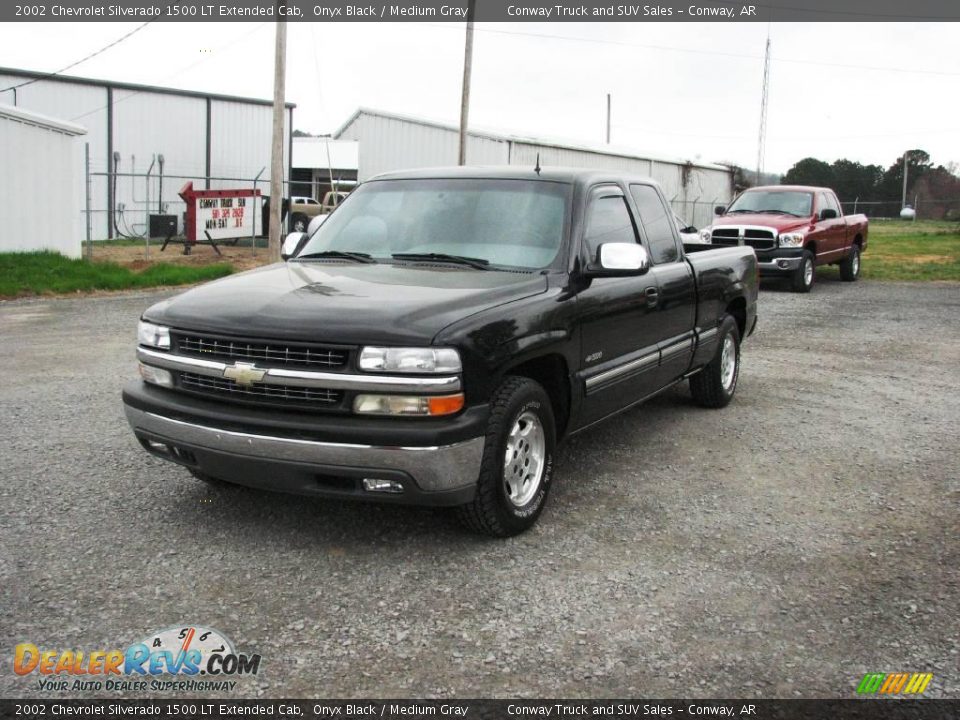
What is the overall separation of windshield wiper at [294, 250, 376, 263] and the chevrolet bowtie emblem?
1.34 m

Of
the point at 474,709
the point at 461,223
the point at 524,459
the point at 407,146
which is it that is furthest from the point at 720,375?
the point at 407,146

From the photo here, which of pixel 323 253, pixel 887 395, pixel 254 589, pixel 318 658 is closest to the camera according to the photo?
pixel 318 658

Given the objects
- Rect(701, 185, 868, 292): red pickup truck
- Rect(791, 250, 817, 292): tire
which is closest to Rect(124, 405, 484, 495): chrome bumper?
Rect(701, 185, 868, 292): red pickup truck

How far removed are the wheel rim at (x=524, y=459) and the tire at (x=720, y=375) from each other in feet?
10.0

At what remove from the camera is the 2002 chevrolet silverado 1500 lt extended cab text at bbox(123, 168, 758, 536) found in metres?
4.05

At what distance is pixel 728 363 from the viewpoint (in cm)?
785

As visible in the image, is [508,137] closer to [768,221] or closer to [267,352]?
[768,221]

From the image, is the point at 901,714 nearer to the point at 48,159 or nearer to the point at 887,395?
the point at 887,395

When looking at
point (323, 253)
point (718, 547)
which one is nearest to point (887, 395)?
point (718, 547)

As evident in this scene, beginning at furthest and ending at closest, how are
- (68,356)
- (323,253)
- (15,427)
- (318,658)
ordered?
(68,356) < (15,427) < (323,253) < (318,658)

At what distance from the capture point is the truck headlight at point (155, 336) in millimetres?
4566

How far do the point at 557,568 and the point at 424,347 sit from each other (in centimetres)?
118

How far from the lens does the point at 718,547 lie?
15.1ft

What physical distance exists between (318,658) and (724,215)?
55.1 feet
